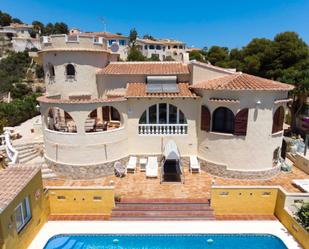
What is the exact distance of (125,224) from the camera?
18.3 meters

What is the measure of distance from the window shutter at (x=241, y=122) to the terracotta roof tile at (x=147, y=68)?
32.1 ft

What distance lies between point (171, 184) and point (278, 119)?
13.5 metres

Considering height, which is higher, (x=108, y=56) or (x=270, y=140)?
(x=108, y=56)

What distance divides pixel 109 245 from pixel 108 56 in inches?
970

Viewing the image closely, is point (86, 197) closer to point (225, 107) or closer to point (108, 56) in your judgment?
point (225, 107)

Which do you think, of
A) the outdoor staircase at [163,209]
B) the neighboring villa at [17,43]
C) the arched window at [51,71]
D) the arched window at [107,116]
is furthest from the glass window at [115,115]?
the neighboring villa at [17,43]

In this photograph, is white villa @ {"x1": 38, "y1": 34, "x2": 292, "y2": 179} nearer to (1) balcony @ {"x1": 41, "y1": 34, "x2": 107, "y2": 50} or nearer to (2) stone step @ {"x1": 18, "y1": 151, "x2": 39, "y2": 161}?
(1) balcony @ {"x1": 41, "y1": 34, "x2": 107, "y2": 50}

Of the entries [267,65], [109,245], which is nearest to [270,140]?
[109,245]

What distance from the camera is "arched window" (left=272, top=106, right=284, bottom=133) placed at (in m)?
23.5

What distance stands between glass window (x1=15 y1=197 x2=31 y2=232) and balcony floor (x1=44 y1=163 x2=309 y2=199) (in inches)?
262

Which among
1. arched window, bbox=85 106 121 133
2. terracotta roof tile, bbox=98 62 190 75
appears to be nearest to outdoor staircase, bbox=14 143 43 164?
arched window, bbox=85 106 121 133

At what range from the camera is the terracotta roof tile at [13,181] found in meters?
14.0

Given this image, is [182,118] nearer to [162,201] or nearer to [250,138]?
[250,138]

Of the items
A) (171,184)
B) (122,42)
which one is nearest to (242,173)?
(171,184)
